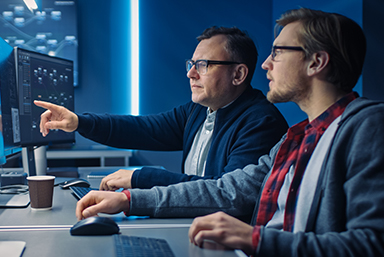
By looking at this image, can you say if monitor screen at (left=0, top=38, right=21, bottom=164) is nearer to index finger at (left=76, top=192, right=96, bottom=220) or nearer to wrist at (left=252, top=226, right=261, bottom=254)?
index finger at (left=76, top=192, right=96, bottom=220)

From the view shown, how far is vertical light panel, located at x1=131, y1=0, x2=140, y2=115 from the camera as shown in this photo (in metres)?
3.73

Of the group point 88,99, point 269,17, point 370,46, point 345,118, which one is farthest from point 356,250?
point 269,17

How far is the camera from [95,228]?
0.86m

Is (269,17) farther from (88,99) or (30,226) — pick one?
(30,226)

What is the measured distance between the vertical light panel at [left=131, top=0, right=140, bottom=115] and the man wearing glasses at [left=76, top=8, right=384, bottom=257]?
104 inches

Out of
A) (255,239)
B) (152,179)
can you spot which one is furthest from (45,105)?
A: (255,239)

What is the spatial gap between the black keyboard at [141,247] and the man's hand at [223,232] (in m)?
0.08

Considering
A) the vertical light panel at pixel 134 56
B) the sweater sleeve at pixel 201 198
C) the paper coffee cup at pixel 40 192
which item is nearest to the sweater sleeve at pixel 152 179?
the sweater sleeve at pixel 201 198

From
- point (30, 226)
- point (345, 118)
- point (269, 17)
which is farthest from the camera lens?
point (269, 17)

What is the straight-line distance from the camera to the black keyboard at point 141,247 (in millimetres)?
710

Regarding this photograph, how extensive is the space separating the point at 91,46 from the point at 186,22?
99 centimetres

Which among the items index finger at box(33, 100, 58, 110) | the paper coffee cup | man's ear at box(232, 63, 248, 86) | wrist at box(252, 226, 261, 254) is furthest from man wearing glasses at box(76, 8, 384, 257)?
index finger at box(33, 100, 58, 110)

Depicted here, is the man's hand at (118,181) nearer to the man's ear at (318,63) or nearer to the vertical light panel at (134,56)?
the man's ear at (318,63)

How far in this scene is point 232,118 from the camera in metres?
1.58
